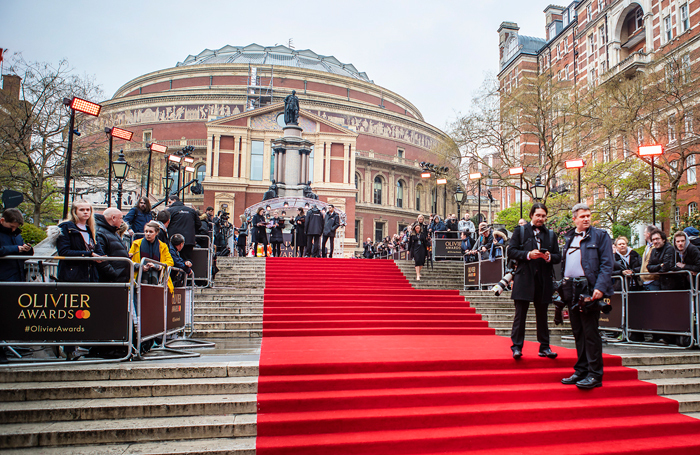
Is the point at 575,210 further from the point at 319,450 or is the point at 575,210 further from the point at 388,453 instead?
the point at 319,450

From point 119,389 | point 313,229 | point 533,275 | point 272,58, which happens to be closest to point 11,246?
point 119,389

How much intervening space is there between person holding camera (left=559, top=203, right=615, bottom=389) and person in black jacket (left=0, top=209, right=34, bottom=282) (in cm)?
678

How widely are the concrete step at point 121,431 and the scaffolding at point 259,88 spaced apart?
5380cm

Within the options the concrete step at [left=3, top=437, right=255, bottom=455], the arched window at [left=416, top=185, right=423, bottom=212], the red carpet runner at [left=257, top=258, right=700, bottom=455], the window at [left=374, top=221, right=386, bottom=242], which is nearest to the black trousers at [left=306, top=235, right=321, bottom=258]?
the red carpet runner at [left=257, top=258, right=700, bottom=455]

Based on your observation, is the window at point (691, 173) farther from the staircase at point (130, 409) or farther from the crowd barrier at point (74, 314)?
the crowd barrier at point (74, 314)

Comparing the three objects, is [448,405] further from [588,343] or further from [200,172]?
[200,172]

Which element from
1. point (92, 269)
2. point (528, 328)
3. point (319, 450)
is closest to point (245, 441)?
point (319, 450)

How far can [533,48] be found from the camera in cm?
5781

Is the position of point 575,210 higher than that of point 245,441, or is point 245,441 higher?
point 575,210

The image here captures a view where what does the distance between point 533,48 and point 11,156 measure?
181ft

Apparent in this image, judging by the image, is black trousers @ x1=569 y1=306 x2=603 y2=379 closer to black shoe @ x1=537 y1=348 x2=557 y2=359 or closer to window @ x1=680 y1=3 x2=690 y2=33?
black shoe @ x1=537 y1=348 x2=557 y2=359

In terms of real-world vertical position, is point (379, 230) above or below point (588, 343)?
above

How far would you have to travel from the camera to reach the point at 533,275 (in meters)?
6.00

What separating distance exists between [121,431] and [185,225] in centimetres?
721
